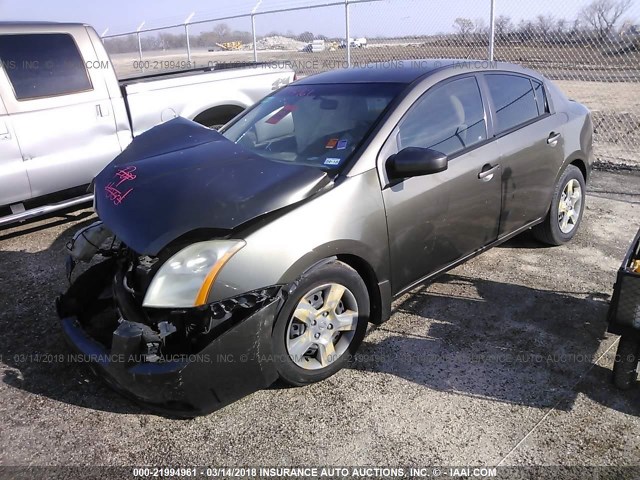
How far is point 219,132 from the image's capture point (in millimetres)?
4016

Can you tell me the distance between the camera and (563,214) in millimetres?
4914

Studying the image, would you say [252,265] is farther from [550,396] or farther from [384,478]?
[550,396]

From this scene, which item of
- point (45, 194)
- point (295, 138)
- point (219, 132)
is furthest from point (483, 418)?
point (45, 194)

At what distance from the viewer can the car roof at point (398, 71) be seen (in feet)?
12.2

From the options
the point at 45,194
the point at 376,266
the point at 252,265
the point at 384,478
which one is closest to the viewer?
the point at 384,478

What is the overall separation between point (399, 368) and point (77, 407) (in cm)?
180

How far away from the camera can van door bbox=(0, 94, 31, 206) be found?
196 inches

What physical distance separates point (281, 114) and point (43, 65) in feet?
9.30

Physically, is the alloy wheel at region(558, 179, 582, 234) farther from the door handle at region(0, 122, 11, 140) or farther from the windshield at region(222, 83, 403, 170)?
the door handle at region(0, 122, 11, 140)

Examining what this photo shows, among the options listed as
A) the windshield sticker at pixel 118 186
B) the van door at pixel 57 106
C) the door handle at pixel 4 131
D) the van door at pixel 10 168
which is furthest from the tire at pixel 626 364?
the door handle at pixel 4 131

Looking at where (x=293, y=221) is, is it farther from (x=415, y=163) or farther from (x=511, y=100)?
(x=511, y=100)

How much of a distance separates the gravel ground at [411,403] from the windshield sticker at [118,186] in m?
1.07

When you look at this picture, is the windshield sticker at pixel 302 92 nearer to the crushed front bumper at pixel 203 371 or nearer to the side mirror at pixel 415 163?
the side mirror at pixel 415 163

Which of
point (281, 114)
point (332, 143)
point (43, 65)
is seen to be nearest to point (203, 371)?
point (332, 143)
